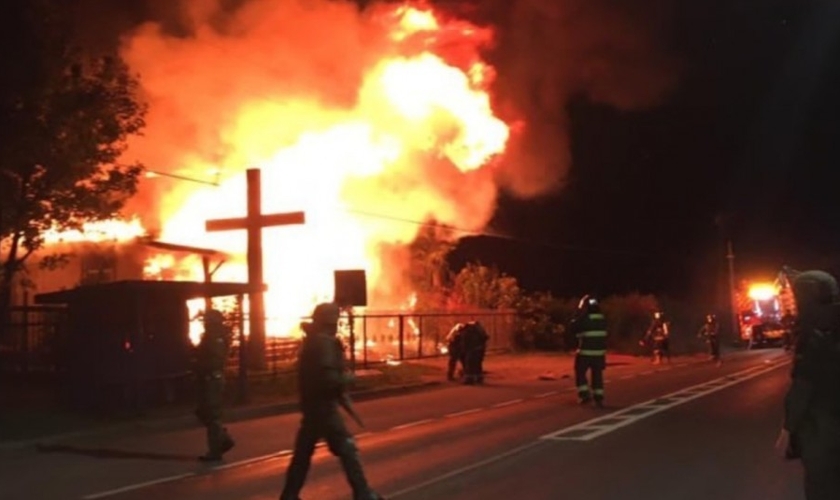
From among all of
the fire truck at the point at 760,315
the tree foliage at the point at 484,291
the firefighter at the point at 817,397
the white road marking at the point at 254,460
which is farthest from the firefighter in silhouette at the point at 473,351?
the fire truck at the point at 760,315

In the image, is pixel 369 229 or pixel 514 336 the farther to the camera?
pixel 514 336

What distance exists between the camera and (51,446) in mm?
14039

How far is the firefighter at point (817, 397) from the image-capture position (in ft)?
16.4

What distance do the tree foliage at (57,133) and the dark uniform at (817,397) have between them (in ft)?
48.9

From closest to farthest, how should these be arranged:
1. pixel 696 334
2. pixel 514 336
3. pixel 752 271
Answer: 1. pixel 514 336
2. pixel 696 334
3. pixel 752 271

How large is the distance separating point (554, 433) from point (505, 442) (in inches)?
33.6

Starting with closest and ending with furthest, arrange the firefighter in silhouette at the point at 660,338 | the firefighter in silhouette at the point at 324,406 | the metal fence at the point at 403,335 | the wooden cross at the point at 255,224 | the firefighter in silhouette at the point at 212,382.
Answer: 1. the firefighter in silhouette at the point at 324,406
2. the firefighter in silhouette at the point at 212,382
3. the wooden cross at the point at 255,224
4. the metal fence at the point at 403,335
5. the firefighter in silhouette at the point at 660,338

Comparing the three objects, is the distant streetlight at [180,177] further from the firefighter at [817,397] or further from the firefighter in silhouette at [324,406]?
the firefighter at [817,397]

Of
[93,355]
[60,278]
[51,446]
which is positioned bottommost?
[51,446]

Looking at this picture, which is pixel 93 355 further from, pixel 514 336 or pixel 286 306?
pixel 514 336

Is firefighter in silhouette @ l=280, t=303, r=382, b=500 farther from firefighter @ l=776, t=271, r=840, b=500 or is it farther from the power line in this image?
the power line

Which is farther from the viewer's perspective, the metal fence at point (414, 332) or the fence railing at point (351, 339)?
the metal fence at point (414, 332)

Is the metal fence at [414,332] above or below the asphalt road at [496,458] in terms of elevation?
above

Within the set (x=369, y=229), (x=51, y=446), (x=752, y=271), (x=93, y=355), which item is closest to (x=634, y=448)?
(x=51, y=446)
